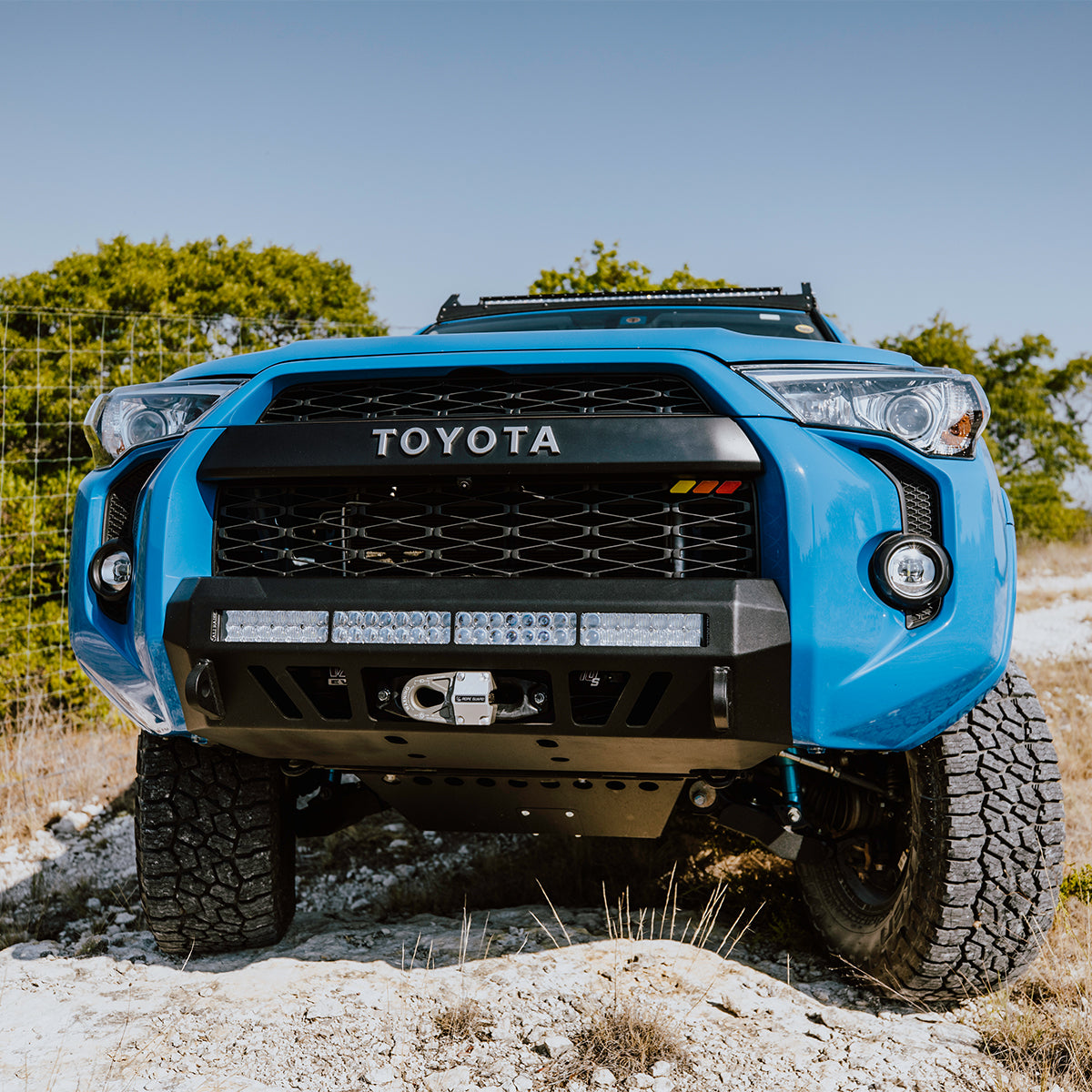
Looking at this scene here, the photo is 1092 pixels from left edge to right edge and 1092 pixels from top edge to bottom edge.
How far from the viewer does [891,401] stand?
2074 millimetres

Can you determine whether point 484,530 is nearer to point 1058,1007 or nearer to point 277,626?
point 277,626

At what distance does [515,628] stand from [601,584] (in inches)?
7.7

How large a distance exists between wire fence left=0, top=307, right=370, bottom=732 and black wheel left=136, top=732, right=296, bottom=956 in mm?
3921

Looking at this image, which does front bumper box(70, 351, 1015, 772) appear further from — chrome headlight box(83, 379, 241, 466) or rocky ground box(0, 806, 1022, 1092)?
rocky ground box(0, 806, 1022, 1092)

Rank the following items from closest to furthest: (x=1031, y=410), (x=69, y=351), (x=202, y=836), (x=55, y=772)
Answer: (x=202, y=836) → (x=55, y=772) → (x=69, y=351) → (x=1031, y=410)

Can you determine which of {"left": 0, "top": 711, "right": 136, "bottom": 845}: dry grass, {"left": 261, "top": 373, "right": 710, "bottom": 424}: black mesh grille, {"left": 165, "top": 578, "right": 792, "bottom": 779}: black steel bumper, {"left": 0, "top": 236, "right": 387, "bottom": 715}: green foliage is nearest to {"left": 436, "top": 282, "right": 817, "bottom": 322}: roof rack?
{"left": 261, "top": 373, "right": 710, "bottom": 424}: black mesh grille

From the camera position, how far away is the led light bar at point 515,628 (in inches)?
77.4

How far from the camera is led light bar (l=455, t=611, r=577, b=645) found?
1965mm

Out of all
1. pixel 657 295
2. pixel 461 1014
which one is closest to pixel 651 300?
pixel 657 295

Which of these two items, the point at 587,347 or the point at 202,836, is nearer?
the point at 587,347

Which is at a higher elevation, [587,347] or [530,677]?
[587,347]

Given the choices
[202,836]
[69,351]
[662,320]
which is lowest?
[202,836]

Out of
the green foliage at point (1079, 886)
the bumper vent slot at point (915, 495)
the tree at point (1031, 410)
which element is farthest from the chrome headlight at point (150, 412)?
the tree at point (1031, 410)

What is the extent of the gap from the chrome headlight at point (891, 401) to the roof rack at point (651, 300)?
172cm
